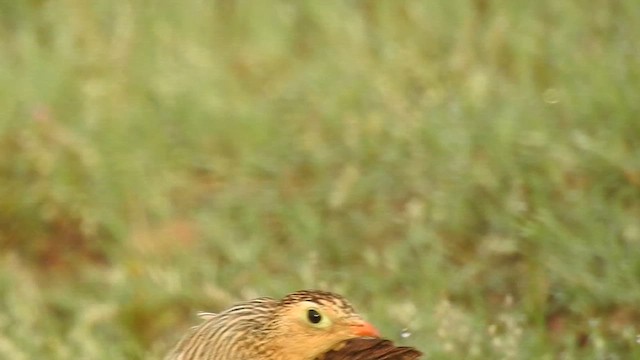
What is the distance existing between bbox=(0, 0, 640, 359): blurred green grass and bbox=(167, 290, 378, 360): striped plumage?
746mm

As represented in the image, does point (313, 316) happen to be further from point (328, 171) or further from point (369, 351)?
point (328, 171)

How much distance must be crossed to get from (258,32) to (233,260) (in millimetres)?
1299

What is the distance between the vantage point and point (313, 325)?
2.98m

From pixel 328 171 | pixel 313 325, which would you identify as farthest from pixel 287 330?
pixel 328 171

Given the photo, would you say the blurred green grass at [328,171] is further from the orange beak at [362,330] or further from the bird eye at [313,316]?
the bird eye at [313,316]

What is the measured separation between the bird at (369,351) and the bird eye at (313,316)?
3.7 inches

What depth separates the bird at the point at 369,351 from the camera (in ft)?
9.56

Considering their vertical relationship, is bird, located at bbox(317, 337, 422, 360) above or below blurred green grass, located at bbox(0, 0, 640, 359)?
below

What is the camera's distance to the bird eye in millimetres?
2979

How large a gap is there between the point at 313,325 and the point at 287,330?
6 centimetres

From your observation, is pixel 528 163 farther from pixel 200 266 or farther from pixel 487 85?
pixel 200 266

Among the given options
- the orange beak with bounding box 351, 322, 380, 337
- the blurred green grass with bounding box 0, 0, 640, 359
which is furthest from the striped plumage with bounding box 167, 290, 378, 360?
the blurred green grass with bounding box 0, 0, 640, 359

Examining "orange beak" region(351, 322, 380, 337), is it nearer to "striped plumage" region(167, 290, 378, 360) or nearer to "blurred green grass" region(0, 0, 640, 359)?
"striped plumage" region(167, 290, 378, 360)

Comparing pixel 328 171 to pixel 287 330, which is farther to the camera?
pixel 328 171
